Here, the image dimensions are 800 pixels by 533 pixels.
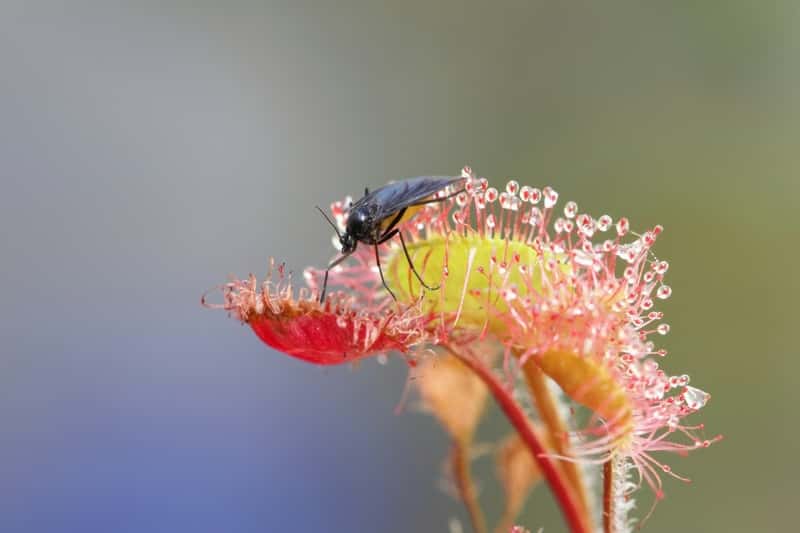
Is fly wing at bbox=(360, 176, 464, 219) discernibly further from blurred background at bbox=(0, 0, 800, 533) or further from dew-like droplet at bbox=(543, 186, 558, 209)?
blurred background at bbox=(0, 0, 800, 533)

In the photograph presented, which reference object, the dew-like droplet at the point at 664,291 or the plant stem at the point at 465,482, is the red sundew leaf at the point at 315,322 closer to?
the dew-like droplet at the point at 664,291

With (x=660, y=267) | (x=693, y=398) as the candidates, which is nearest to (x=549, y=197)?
(x=660, y=267)

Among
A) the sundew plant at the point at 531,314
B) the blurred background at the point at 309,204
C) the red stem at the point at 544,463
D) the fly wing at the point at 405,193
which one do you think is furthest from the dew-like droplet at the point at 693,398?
the blurred background at the point at 309,204

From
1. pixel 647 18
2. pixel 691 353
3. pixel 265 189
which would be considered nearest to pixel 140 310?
pixel 265 189

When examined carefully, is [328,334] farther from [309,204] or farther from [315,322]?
[309,204]

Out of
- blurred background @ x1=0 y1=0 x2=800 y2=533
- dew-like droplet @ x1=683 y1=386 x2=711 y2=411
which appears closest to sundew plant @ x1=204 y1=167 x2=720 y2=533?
dew-like droplet @ x1=683 y1=386 x2=711 y2=411

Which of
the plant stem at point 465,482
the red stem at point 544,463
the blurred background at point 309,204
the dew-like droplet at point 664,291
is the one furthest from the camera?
the blurred background at point 309,204
